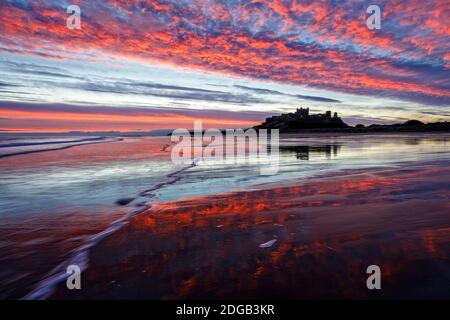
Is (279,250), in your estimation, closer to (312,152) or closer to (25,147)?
(312,152)

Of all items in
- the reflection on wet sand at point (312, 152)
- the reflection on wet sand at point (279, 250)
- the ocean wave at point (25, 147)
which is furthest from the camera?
the ocean wave at point (25, 147)

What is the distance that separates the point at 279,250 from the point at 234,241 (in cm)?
56

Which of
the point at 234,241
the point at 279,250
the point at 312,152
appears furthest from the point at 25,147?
the point at 279,250

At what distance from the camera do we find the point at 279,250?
3068 millimetres

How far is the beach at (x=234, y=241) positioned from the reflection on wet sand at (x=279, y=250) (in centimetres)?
1

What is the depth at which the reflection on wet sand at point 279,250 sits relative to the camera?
91.8 inches

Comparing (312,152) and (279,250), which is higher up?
(312,152)

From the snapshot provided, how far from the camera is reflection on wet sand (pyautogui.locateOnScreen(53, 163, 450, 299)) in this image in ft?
7.65

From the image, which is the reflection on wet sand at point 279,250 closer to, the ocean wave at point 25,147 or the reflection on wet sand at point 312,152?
the reflection on wet sand at point 312,152

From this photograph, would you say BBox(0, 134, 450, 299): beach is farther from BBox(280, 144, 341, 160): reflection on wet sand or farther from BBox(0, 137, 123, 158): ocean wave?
BBox(0, 137, 123, 158): ocean wave

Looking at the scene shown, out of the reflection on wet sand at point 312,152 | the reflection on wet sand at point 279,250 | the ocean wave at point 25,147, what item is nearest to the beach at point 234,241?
the reflection on wet sand at point 279,250

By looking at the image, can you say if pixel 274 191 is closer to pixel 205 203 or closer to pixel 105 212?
pixel 205 203
